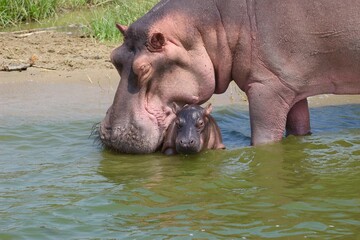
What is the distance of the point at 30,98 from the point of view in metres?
9.68

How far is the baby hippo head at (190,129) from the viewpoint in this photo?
23.5 feet

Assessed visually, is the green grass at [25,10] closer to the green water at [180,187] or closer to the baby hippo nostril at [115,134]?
the green water at [180,187]

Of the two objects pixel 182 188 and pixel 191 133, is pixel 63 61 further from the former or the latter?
pixel 182 188

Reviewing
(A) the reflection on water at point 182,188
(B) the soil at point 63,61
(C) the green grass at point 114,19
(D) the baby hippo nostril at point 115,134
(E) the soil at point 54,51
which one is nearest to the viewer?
(A) the reflection on water at point 182,188

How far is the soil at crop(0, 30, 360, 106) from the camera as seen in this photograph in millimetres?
9789

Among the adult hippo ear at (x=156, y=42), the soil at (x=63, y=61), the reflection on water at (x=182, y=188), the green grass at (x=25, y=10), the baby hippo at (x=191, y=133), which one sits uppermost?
the green grass at (x=25, y=10)

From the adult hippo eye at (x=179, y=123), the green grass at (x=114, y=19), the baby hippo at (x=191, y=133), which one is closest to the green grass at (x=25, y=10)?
the green grass at (x=114, y=19)

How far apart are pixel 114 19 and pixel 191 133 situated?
16.4 ft

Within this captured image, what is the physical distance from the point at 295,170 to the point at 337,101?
9.46ft

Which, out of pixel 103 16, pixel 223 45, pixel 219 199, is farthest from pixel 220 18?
pixel 103 16

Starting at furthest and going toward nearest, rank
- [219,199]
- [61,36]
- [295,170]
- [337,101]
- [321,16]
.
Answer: [61,36], [337,101], [321,16], [295,170], [219,199]

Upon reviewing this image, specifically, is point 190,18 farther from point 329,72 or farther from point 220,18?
point 329,72

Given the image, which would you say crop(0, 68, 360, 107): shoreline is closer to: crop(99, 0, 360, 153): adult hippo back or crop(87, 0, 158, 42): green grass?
crop(87, 0, 158, 42): green grass

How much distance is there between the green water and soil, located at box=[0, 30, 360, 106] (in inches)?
38.9
